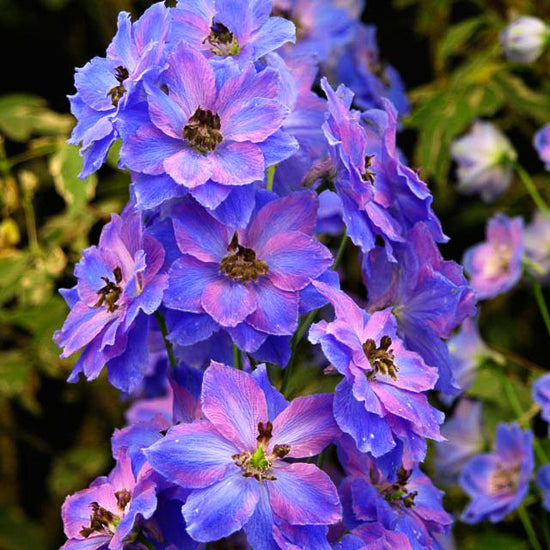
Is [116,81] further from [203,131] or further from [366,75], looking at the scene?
[366,75]

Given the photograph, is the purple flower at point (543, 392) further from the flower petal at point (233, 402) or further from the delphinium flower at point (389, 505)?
the flower petal at point (233, 402)

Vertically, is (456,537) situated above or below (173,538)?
below

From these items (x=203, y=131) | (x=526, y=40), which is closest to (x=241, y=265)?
(x=203, y=131)

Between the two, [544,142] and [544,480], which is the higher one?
[544,142]

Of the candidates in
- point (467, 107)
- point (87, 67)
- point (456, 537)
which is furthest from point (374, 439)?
point (456, 537)

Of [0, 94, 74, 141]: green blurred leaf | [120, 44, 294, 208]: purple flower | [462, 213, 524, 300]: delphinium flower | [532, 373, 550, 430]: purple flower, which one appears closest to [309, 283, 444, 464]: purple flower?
[120, 44, 294, 208]: purple flower

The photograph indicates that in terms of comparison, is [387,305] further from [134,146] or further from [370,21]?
[370,21]

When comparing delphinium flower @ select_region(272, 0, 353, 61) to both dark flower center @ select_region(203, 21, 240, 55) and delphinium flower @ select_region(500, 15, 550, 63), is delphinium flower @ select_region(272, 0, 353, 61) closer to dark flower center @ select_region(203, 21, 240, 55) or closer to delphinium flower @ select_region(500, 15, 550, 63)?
delphinium flower @ select_region(500, 15, 550, 63)
